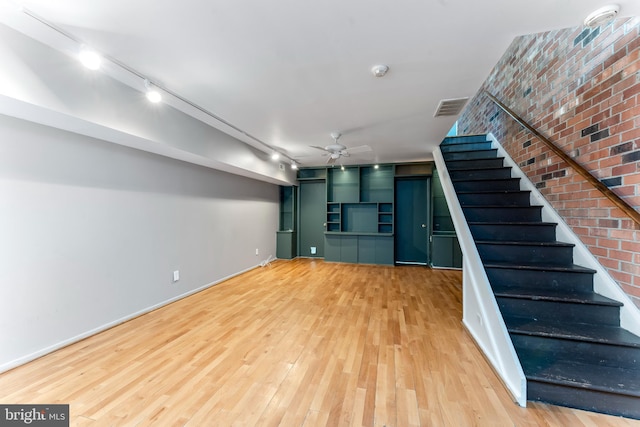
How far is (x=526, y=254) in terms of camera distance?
7.97 feet

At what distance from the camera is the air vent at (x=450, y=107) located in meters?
2.64

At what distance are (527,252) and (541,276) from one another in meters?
0.30

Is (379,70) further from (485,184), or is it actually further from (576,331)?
(576,331)

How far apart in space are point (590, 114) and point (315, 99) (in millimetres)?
2501

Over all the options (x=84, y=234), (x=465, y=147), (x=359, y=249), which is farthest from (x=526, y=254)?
(x=84, y=234)

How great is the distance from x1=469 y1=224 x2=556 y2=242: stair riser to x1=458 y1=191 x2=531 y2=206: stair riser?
513mm

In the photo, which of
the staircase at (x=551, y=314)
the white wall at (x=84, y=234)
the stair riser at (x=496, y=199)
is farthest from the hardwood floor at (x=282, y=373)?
the stair riser at (x=496, y=199)

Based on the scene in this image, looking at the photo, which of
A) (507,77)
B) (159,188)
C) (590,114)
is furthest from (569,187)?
(159,188)

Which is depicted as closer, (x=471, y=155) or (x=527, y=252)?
(x=527, y=252)

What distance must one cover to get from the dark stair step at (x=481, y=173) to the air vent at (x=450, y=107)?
3.27 ft

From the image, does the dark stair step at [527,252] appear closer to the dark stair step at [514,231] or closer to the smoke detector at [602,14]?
the dark stair step at [514,231]

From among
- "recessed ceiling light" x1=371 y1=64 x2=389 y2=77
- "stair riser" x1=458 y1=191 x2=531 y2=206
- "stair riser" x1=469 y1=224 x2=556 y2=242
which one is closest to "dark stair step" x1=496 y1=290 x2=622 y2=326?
"stair riser" x1=469 y1=224 x2=556 y2=242

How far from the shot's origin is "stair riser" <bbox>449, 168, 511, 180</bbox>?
3508 millimetres

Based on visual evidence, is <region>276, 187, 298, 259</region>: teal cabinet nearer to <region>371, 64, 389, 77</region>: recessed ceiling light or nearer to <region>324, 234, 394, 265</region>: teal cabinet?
<region>324, 234, 394, 265</region>: teal cabinet
